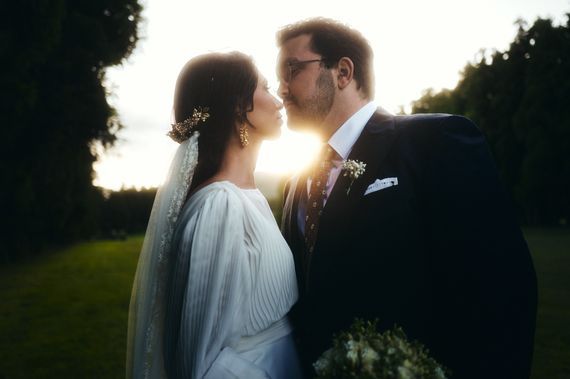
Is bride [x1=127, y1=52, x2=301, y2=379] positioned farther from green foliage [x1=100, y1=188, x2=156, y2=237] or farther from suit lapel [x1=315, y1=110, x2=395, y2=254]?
green foliage [x1=100, y1=188, x2=156, y2=237]

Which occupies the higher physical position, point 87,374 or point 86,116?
point 86,116

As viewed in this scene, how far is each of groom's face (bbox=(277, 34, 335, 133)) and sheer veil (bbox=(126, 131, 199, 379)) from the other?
0.83 m

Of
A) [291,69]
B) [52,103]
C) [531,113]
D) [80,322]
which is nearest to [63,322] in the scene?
[80,322]

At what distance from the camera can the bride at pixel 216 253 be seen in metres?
2.64

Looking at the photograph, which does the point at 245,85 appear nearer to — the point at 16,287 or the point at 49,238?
the point at 16,287

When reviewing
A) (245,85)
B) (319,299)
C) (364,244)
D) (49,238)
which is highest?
(245,85)

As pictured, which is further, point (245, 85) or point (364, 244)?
point (245, 85)

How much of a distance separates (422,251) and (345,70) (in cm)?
155

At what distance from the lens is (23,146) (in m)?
19.5

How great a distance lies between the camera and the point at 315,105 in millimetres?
3623

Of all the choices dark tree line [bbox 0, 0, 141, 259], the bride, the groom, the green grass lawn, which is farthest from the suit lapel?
dark tree line [bbox 0, 0, 141, 259]

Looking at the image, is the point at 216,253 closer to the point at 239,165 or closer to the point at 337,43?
the point at 239,165

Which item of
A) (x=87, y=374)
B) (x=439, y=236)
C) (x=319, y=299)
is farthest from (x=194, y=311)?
(x=87, y=374)

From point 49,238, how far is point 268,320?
86.3 ft
